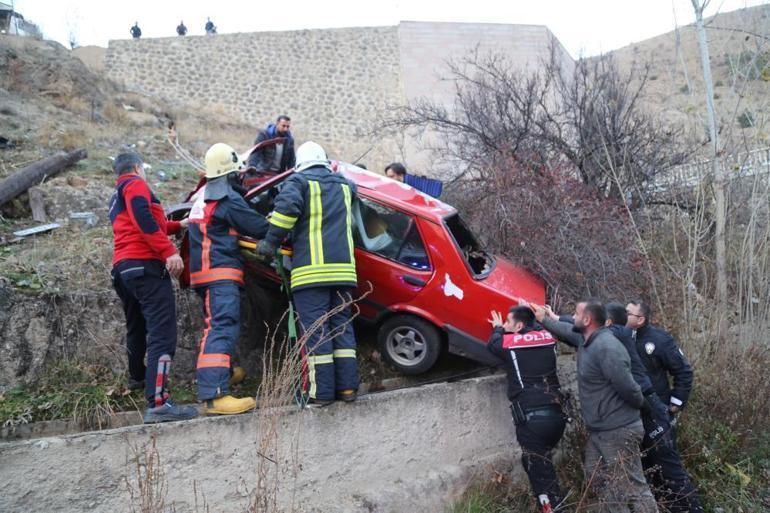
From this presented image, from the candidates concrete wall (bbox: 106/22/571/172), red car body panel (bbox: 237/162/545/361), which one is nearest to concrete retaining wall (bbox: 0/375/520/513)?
red car body panel (bbox: 237/162/545/361)

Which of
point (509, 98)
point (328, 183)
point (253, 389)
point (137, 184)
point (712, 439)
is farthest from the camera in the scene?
point (509, 98)

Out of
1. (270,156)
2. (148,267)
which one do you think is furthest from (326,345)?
(270,156)

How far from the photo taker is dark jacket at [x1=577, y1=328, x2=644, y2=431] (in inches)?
172

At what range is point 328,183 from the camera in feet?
Answer: 15.3

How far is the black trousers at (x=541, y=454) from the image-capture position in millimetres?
4664

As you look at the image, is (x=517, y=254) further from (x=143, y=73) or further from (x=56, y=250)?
(x=143, y=73)

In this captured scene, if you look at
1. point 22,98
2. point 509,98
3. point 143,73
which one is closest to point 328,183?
point 509,98

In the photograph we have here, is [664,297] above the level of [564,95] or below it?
below

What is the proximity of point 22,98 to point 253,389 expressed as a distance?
35.8 feet

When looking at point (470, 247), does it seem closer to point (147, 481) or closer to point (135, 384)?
point (135, 384)

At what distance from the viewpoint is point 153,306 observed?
14.2ft

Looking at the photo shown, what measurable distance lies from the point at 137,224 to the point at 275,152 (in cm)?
304

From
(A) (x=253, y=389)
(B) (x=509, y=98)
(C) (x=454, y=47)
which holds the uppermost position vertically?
(C) (x=454, y=47)

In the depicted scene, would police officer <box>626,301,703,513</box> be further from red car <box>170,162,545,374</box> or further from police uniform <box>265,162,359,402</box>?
police uniform <box>265,162,359,402</box>
